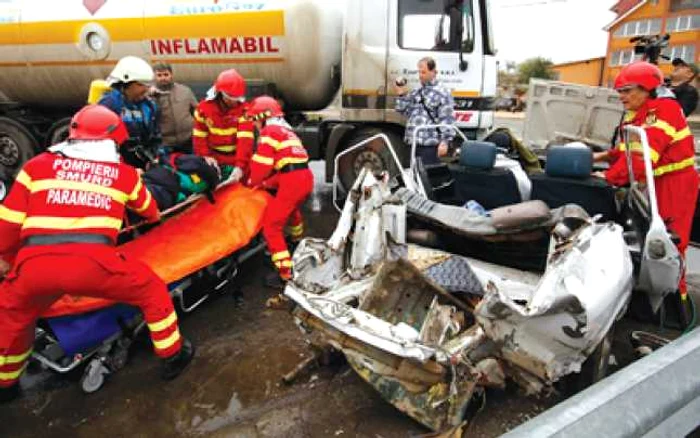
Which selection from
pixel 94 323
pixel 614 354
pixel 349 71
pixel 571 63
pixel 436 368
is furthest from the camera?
pixel 571 63

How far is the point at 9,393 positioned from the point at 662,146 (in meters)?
4.34

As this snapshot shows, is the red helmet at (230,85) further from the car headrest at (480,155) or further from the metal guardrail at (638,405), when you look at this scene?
the metal guardrail at (638,405)

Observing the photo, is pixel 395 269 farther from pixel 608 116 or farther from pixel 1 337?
pixel 608 116

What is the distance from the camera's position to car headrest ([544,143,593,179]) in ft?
10.1

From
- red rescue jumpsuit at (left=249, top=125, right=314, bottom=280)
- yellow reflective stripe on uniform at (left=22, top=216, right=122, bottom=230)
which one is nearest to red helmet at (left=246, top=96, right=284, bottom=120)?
red rescue jumpsuit at (left=249, top=125, right=314, bottom=280)

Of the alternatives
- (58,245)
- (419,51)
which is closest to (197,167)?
(58,245)

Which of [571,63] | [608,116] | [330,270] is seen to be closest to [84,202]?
[330,270]

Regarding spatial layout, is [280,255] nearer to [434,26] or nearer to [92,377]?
[92,377]

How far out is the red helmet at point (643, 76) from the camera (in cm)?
338

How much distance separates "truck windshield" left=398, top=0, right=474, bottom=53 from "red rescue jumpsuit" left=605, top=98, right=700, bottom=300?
8.19 ft

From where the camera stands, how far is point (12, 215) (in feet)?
8.42

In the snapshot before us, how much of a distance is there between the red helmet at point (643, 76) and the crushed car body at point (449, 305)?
4.62ft

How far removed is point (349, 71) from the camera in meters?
5.80

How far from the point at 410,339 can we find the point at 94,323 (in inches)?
72.2
